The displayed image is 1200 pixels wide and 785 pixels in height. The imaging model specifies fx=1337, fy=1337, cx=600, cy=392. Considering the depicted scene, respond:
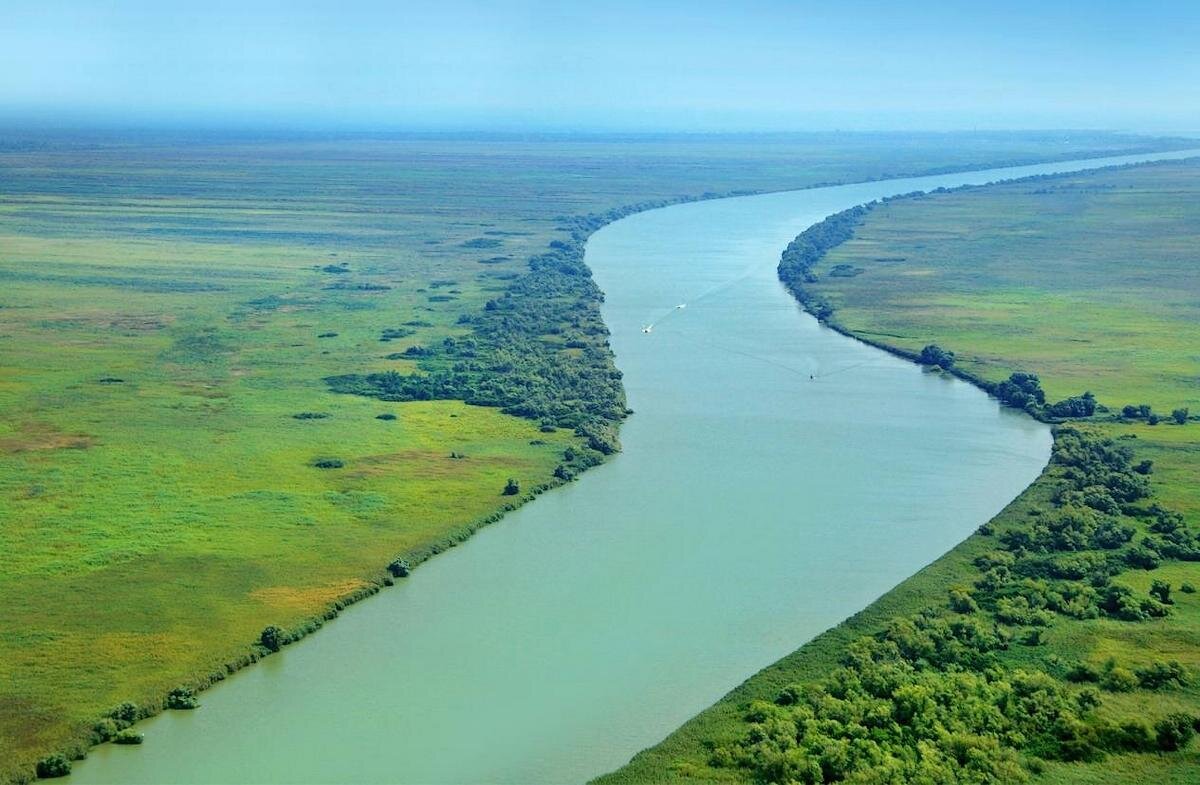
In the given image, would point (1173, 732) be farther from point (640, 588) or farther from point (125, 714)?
point (125, 714)

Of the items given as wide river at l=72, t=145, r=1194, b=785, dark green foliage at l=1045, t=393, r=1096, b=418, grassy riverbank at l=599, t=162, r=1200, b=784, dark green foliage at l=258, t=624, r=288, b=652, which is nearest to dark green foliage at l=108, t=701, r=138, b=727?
wide river at l=72, t=145, r=1194, b=785

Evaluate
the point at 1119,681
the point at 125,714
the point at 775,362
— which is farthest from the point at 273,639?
the point at 775,362

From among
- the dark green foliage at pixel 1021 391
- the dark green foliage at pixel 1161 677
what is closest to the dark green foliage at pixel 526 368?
the dark green foliage at pixel 1021 391

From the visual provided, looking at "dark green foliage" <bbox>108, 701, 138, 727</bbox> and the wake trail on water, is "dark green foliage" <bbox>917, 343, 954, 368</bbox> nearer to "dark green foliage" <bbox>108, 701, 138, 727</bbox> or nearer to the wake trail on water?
the wake trail on water

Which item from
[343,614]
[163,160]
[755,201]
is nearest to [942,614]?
[343,614]

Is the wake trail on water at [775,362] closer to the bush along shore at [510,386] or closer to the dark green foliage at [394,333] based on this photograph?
the bush along shore at [510,386]

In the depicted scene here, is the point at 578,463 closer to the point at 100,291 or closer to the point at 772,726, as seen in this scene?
the point at 772,726
